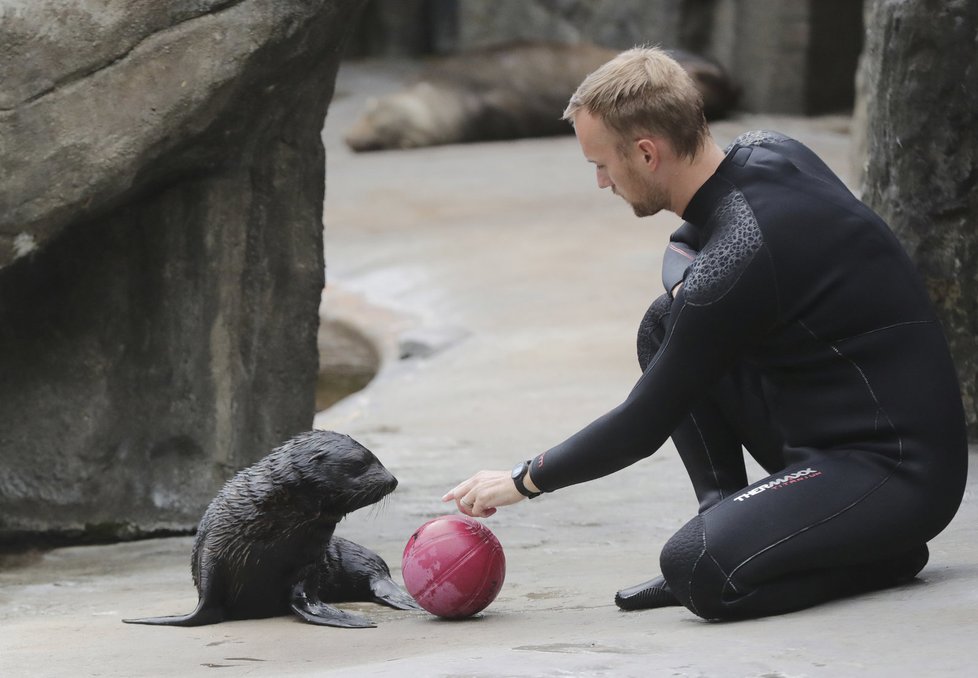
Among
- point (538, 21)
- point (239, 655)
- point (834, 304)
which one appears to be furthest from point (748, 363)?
point (538, 21)

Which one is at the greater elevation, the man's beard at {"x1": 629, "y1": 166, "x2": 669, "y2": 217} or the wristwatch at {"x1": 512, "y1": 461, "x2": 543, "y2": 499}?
the man's beard at {"x1": 629, "y1": 166, "x2": 669, "y2": 217}

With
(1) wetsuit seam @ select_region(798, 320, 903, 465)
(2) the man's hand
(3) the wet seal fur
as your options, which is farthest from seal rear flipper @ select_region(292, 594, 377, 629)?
(3) the wet seal fur

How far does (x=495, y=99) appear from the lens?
14.3 m

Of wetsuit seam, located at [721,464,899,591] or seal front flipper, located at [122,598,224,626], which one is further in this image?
seal front flipper, located at [122,598,224,626]

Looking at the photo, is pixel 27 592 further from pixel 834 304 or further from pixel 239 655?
pixel 834 304

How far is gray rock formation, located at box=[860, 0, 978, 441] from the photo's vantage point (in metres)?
4.60

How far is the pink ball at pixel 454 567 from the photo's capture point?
3.15 m

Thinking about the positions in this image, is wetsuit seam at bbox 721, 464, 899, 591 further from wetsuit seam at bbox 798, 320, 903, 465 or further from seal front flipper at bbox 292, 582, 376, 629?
seal front flipper at bbox 292, 582, 376, 629

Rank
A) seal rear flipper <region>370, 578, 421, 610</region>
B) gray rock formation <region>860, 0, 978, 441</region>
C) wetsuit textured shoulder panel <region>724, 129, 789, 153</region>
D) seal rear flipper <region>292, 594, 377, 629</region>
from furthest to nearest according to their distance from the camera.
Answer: gray rock formation <region>860, 0, 978, 441</region>, seal rear flipper <region>370, 578, 421, 610</region>, seal rear flipper <region>292, 594, 377, 629</region>, wetsuit textured shoulder panel <region>724, 129, 789, 153</region>

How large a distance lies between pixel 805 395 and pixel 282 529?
1.29 meters

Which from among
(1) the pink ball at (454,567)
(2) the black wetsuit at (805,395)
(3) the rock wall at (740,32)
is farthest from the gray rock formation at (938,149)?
(3) the rock wall at (740,32)

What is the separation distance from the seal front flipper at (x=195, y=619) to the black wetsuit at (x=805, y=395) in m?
0.93

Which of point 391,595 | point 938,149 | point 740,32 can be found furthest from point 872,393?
point 740,32

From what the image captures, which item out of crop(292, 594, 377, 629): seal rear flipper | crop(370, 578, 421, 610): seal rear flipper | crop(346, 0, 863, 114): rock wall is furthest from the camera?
crop(346, 0, 863, 114): rock wall
